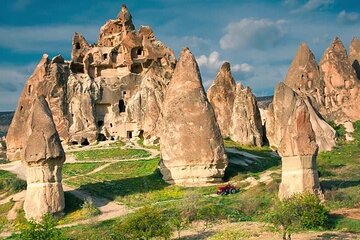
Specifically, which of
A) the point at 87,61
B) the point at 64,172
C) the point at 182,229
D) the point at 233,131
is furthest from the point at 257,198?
the point at 87,61

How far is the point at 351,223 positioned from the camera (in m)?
18.8

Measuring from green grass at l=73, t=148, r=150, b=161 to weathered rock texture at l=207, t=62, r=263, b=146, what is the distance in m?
7.48

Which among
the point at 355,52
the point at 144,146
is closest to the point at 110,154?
the point at 144,146

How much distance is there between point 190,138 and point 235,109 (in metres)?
14.5

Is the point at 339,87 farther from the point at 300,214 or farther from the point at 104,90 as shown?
the point at 300,214

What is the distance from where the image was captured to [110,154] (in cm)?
3769

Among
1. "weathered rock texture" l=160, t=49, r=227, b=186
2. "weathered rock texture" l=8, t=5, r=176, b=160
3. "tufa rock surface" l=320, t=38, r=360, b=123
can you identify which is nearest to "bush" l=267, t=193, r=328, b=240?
"weathered rock texture" l=160, t=49, r=227, b=186

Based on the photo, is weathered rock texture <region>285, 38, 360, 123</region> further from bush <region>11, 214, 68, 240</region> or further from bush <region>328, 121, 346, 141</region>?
bush <region>11, 214, 68, 240</region>

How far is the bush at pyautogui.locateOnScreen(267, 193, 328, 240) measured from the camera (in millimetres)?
18078

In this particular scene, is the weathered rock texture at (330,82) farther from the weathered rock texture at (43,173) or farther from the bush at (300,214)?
the bush at (300,214)

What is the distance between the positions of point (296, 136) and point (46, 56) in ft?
93.6

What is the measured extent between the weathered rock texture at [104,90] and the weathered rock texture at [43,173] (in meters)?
17.7

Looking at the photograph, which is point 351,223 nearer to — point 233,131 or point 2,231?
point 2,231

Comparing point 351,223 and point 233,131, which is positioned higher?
point 233,131
